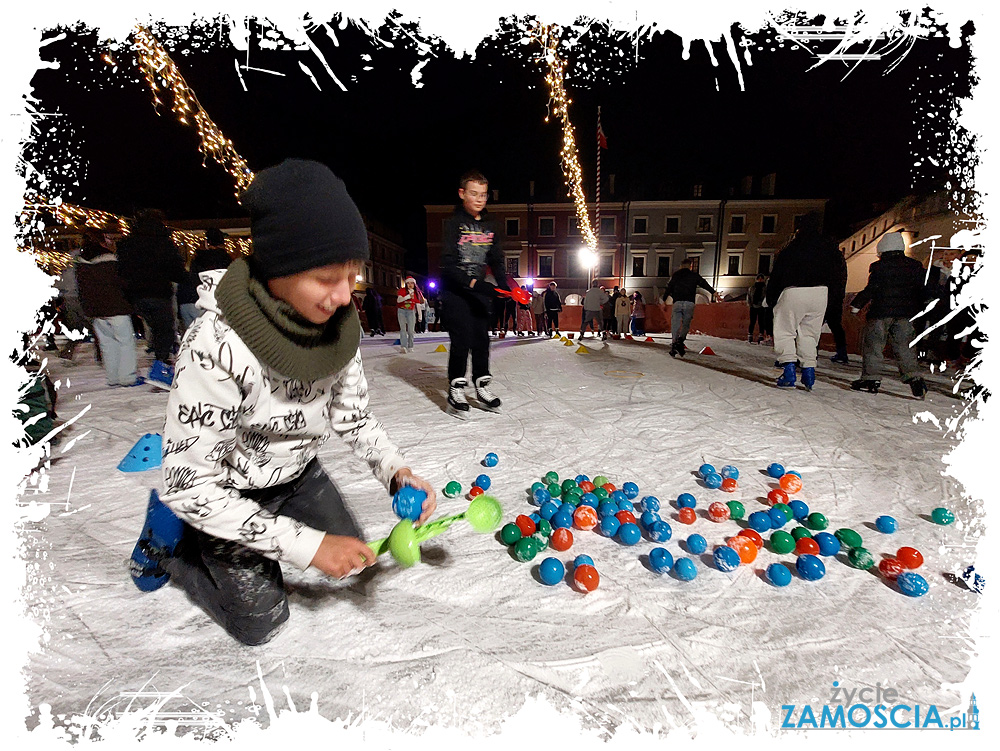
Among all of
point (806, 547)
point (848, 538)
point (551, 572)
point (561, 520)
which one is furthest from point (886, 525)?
point (551, 572)

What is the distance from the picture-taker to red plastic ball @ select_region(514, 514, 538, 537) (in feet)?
6.61

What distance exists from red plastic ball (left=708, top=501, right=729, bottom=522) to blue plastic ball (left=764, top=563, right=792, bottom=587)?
0.48 metres

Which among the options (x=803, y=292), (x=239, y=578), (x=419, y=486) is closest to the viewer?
(x=239, y=578)

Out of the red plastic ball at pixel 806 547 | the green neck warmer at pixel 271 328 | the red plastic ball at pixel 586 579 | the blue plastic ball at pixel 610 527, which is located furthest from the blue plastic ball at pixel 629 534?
the green neck warmer at pixel 271 328

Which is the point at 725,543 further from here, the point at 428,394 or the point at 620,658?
the point at 428,394

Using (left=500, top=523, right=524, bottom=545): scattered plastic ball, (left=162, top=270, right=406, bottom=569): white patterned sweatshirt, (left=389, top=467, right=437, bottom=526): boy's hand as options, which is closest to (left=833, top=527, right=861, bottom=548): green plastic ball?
(left=500, top=523, right=524, bottom=545): scattered plastic ball

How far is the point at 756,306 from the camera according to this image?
10805 mm

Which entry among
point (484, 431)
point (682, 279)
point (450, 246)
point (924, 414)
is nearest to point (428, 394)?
point (484, 431)

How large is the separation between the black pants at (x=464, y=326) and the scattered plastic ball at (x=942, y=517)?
3062 millimetres

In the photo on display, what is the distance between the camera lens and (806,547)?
1875 mm

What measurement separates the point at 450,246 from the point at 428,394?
1717 mm

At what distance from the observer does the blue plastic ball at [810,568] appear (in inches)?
66.4

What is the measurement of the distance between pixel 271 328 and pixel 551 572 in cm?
133

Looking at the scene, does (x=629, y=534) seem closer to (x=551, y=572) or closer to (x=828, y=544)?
(x=551, y=572)
